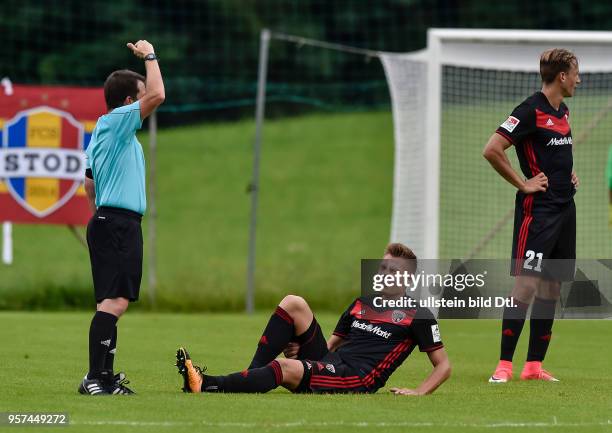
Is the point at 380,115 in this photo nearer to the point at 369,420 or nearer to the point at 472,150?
the point at 472,150

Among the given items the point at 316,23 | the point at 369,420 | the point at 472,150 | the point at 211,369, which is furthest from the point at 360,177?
the point at 369,420

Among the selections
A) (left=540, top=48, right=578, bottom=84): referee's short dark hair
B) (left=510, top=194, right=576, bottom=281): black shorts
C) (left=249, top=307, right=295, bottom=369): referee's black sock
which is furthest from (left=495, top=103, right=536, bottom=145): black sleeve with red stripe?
(left=249, top=307, right=295, bottom=369): referee's black sock

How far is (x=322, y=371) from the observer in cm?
814

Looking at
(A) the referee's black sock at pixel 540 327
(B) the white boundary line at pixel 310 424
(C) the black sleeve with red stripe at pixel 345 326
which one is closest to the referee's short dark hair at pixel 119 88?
(C) the black sleeve with red stripe at pixel 345 326

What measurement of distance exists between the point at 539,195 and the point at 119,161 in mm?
3075

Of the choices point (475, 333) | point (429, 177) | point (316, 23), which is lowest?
point (475, 333)

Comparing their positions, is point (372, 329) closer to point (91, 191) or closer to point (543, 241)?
point (543, 241)

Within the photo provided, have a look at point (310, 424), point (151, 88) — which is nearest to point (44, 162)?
point (151, 88)

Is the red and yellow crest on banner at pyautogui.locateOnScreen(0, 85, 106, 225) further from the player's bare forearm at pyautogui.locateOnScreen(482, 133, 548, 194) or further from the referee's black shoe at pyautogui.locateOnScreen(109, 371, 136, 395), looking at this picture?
the referee's black shoe at pyautogui.locateOnScreen(109, 371, 136, 395)

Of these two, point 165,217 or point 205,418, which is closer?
point 205,418

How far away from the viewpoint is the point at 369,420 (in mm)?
6953

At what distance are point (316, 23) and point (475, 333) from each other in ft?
68.1

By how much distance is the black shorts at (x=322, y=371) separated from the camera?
8115 millimetres

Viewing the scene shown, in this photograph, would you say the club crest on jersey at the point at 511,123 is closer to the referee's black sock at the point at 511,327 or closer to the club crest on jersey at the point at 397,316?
the referee's black sock at the point at 511,327
